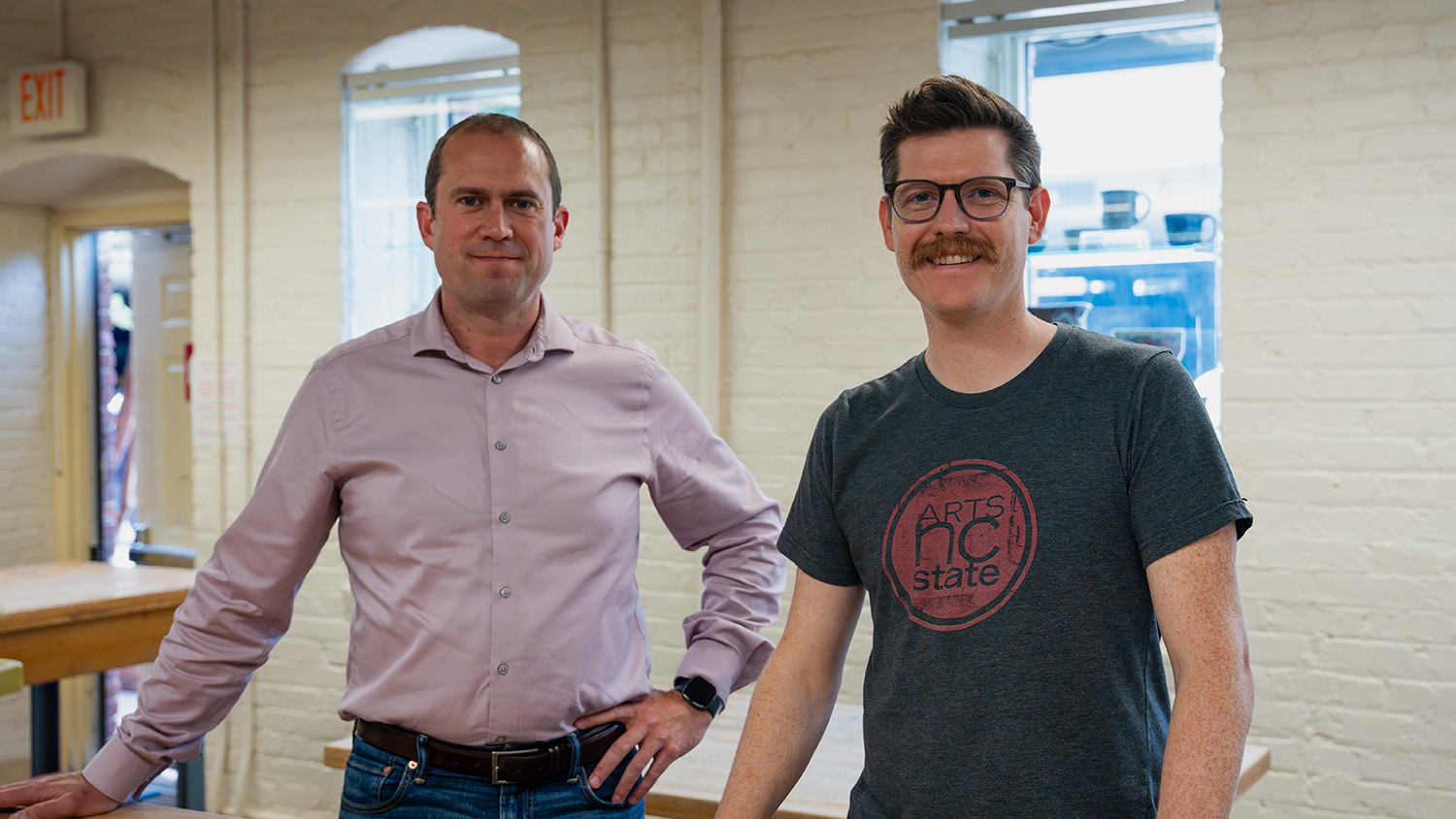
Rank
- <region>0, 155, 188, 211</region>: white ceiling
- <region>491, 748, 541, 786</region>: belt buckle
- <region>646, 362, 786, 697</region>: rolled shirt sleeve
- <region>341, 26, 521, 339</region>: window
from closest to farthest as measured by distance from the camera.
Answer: <region>491, 748, 541, 786</region>: belt buckle < <region>646, 362, 786, 697</region>: rolled shirt sleeve < <region>341, 26, 521, 339</region>: window < <region>0, 155, 188, 211</region>: white ceiling

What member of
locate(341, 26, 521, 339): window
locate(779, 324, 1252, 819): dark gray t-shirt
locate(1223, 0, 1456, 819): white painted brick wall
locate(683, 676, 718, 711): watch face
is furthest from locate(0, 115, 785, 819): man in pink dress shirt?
locate(341, 26, 521, 339): window

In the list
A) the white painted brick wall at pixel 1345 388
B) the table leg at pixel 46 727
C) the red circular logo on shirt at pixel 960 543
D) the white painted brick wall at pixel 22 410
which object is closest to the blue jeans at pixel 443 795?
the red circular logo on shirt at pixel 960 543

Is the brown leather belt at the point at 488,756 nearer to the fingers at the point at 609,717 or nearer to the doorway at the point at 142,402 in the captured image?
the fingers at the point at 609,717

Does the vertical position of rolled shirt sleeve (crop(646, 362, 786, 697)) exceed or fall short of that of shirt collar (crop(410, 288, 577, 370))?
it falls short

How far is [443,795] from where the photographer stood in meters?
1.70

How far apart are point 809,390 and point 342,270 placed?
1.68 meters

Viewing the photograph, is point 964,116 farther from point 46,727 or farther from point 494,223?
point 46,727

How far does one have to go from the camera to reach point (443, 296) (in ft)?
6.14

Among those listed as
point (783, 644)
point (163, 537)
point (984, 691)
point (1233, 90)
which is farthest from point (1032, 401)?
point (163, 537)

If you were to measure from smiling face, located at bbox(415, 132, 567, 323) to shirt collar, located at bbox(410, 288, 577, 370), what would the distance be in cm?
3

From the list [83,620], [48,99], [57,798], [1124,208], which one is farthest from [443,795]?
[48,99]

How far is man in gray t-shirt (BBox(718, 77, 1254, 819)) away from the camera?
1172 millimetres

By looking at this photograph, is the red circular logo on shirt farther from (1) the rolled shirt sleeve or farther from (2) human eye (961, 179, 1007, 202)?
(1) the rolled shirt sleeve

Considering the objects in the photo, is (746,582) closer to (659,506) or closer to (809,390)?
(659,506)
